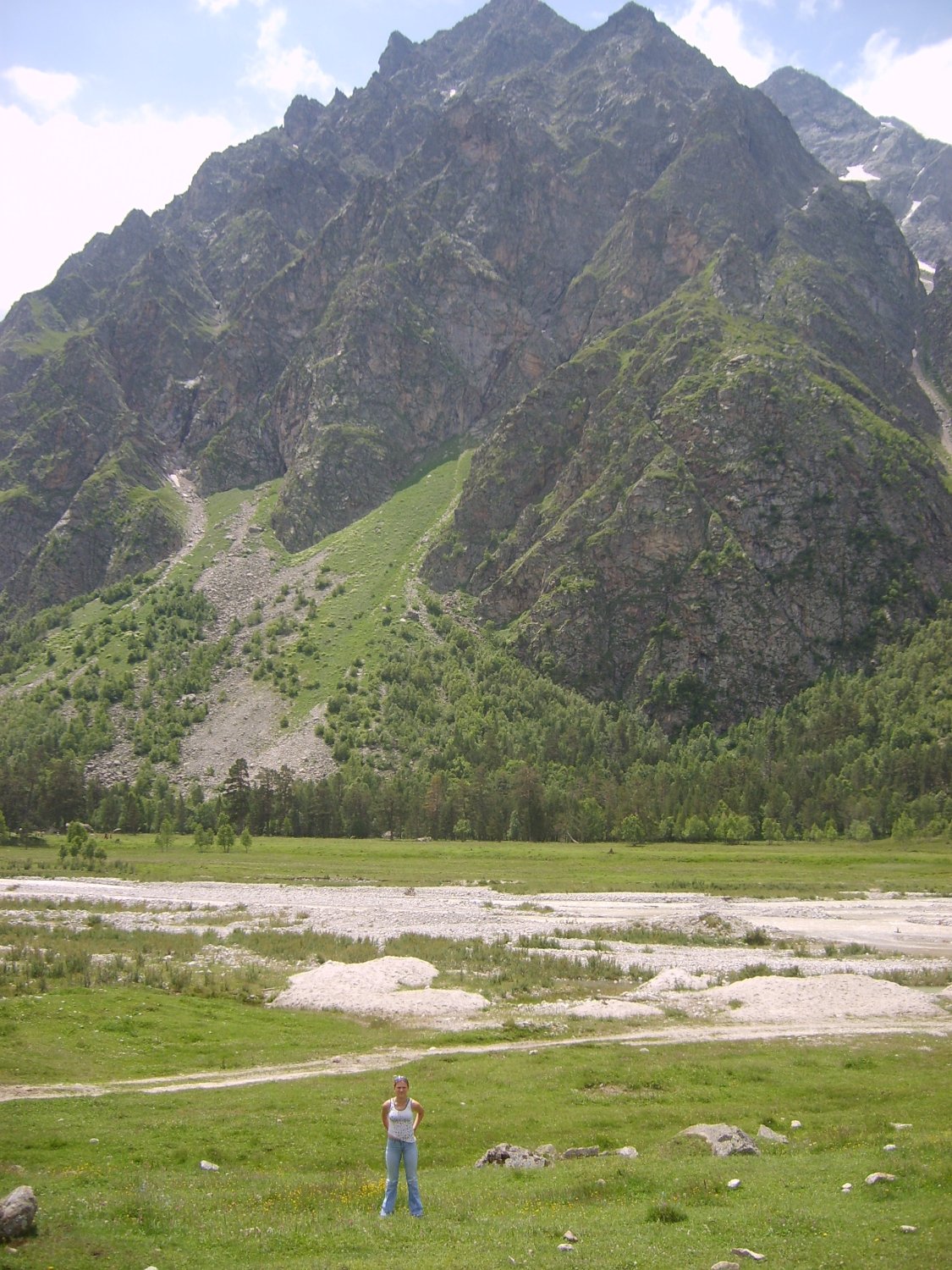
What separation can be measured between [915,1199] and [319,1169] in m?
13.6

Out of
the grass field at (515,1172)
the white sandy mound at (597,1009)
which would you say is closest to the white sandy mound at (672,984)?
the white sandy mound at (597,1009)

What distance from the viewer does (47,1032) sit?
32625mm

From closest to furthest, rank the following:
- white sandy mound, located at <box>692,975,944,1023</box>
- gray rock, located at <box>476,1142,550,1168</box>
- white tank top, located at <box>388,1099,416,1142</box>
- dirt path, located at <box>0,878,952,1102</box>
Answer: white tank top, located at <box>388,1099,416,1142</box> → gray rock, located at <box>476,1142,550,1168</box> → dirt path, located at <box>0,878,952,1102</box> → white sandy mound, located at <box>692,975,944,1023</box>

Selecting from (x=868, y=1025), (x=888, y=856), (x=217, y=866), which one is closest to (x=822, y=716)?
(x=888, y=856)

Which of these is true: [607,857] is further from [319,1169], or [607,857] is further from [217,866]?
[319,1169]

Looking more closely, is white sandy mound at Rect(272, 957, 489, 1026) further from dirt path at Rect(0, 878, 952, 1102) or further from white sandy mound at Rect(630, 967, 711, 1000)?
white sandy mound at Rect(630, 967, 711, 1000)

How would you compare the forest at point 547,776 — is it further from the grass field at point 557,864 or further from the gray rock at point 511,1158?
the gray rock at point 511,1158

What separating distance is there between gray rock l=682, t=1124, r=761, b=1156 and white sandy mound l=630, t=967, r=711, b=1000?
→ 19.8 m

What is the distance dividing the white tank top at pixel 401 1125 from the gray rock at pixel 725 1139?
28.3 feet

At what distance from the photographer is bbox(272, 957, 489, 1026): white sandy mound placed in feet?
133

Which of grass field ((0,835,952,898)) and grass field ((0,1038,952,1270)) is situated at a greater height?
grass field ((0,1038,952,1270))

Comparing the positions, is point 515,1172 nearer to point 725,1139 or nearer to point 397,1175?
point 397,1175

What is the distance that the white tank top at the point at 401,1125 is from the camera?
19359 mm

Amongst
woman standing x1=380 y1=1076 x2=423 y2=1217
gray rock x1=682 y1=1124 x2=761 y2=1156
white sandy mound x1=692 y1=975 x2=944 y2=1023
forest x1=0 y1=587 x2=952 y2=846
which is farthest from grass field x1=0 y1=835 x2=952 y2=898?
→ woman standing x1=380 y1=1076 x2=423 y2=1217
